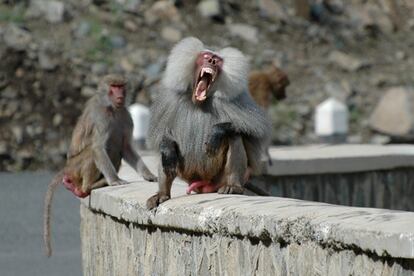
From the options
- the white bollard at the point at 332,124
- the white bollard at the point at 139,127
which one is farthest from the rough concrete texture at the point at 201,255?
the white bollard at the point at 332,124

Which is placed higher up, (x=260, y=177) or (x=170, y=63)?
(x=170, y=63)

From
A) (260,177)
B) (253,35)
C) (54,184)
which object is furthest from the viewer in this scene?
(253,35)

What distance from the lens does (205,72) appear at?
29.5 feet

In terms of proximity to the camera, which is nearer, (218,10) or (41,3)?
(41,3)

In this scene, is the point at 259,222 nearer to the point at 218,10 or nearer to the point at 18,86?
the point at 18,86

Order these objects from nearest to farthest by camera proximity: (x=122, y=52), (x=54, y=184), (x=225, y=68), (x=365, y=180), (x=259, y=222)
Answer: (x=259, y=222) → (x=225, y=68) → (x=54, y=184) → (x=365, y=180) → (x=122, y=52)

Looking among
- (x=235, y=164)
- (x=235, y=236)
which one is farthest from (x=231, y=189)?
(x=235, y=236)

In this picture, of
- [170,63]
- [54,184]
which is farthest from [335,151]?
[170,63]

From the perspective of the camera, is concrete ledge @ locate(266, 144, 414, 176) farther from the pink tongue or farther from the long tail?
the pink tongue

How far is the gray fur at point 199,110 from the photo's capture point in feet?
29.9

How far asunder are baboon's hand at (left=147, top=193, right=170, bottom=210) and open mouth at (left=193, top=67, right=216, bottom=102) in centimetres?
67

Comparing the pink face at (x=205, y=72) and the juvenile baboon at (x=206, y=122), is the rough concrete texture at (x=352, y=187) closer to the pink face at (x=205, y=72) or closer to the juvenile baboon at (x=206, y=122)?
the juvenile baboon at (x=206, y=122)

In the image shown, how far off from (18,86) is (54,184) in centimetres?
1093

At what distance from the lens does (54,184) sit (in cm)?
1188
